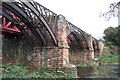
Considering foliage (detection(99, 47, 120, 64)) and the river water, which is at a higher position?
foliage (detection(99, 47, 120, 64))

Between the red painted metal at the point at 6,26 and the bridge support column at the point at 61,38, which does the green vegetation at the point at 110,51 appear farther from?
the red painted metal at the point at 6,26

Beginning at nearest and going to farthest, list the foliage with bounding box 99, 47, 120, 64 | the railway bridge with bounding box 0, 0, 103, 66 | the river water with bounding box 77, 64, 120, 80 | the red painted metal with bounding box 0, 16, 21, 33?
1. the railway bridge with bounding box 0, 0, 103, 66
2. the red painted metal with bounding box 0, 16, 21, 33
3. the river water with bounding box 77, 64, 120, 80
4. the foliage with bounding box 99, 47, 120, 64

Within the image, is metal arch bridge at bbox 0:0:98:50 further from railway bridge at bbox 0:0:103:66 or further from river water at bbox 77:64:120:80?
river water at bbox 77:64:120:80

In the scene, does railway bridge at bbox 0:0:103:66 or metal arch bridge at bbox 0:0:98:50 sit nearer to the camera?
metal arch bridge at bbox 0:0:98:50

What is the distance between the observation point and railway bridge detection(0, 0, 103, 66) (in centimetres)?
1806

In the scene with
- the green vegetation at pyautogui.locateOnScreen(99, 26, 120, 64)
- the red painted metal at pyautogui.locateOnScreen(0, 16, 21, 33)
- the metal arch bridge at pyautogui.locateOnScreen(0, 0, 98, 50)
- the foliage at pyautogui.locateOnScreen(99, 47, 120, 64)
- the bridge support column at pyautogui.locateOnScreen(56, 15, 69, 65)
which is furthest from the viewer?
the green vegetation at pyautogui.locateOnScreen(99, 26, 120, 64)

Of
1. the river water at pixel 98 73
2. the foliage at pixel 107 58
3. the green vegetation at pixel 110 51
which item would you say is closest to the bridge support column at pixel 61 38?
the river water at pixel 98 73

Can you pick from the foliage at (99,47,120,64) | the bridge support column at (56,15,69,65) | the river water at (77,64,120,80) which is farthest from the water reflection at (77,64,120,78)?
the foliage at (99,47,120,64)

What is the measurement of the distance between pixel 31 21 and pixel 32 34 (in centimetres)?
300

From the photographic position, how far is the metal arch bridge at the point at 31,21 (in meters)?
17.2

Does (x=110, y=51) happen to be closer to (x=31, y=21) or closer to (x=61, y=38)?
(x=61, y=38)

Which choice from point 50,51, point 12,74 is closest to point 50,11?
point 50,51

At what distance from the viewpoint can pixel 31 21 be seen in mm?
19344

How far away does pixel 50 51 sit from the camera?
21938mm
